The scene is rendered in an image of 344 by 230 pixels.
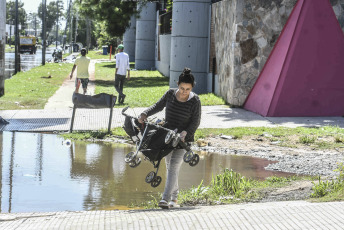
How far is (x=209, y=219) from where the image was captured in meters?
6.10

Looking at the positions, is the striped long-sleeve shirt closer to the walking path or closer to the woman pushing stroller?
the woman pushing stroller

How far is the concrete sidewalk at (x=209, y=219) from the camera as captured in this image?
5.93 meters

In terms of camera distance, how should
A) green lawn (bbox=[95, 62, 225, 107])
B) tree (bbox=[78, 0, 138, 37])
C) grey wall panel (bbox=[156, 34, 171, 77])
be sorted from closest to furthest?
green lawn (bbox=[95, 62, 225, 107]) < tree (bbox=[78, 0, 138, 37]) < grey wall panel (bbox=[156, 34, 171, 77])

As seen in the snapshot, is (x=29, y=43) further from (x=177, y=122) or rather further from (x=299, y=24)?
(x=177, y=122)

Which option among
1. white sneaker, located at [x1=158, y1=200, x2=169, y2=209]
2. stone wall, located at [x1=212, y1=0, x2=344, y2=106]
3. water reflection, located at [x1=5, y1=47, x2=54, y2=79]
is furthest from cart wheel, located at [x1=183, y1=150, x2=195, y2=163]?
water reflection, located at [x1=5, y1=47, x2=54, y2=79]

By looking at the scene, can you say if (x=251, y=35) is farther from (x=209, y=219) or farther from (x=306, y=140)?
(x=209, y=219)

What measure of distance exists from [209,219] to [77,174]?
4.44m

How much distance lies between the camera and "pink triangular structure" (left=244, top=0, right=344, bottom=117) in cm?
1689

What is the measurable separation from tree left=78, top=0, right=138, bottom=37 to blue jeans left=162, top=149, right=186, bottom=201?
25.9 m

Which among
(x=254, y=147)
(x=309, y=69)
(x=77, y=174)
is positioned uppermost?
(x=309, y=69)

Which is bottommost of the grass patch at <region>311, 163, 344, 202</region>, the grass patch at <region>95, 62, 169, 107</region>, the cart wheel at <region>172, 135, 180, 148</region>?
the grass patch at <region>311, 163, 344, 202</region>

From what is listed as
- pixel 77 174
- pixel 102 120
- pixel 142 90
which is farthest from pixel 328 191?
pixel 142 90

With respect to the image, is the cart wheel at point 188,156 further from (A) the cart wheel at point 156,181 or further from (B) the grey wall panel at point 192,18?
(B) the grey wall panel at point 192,18

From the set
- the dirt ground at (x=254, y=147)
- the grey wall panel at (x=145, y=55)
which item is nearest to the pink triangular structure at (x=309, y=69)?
the dirt ground at (x=254, y=147)
